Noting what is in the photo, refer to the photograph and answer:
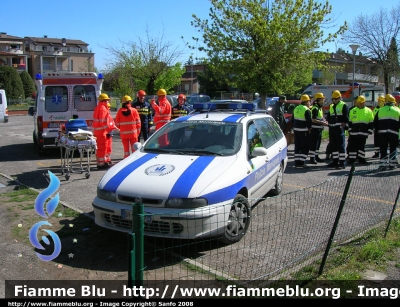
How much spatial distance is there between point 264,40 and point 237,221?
42.9ft

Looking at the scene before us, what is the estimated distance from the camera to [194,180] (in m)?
5.28

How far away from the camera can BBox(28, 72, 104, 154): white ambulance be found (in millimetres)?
12547

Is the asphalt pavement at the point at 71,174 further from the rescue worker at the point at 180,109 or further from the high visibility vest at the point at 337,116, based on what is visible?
the rescue worker at the point at 180,109

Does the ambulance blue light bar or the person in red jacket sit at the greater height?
the ambulance blue light bar

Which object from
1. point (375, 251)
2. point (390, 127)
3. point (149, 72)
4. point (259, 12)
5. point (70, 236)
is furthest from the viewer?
point (149, 72)

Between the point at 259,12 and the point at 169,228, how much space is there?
14554 millimetres

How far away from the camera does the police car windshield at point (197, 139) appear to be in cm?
631

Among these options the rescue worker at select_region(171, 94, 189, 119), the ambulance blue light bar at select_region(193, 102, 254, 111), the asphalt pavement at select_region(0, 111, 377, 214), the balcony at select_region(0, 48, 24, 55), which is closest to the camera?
the ambulance blue light bar at select_region(193, 102, 254, 111)

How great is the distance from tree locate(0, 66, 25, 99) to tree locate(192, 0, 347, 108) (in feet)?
130

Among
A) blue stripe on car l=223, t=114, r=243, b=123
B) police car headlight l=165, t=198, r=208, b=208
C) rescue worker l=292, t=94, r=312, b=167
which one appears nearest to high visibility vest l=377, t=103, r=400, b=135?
rescue worker l=292, t=94, r=312, b=167

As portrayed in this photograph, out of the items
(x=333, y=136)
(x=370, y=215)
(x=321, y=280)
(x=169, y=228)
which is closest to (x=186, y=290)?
(x=169, y=228)

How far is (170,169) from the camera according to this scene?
5.63 metres

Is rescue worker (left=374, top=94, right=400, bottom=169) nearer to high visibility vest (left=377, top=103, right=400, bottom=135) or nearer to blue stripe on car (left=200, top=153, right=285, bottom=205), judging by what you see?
high visibility vest (left=377, top=103, right=400, bottom=135)

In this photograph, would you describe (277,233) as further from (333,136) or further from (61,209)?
(333,136)
